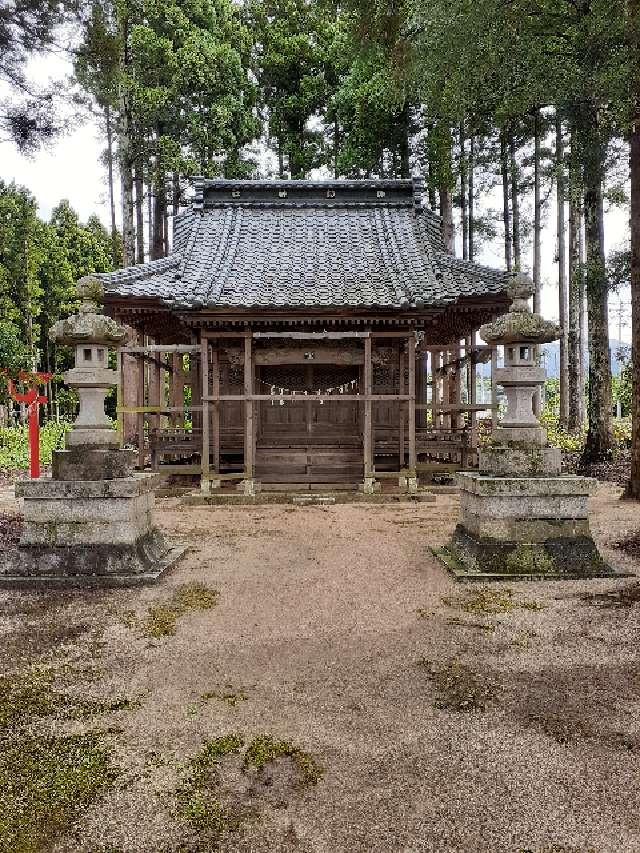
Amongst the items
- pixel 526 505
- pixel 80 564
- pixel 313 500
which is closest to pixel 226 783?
pixel 80 564

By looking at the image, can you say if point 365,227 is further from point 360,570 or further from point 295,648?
point 295,648

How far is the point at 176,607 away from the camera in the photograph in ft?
15.8

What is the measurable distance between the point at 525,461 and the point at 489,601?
1.62 meters

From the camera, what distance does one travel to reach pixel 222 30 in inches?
807

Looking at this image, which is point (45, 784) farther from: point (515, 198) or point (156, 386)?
point (515, 198)

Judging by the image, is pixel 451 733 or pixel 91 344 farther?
pixel 91 344

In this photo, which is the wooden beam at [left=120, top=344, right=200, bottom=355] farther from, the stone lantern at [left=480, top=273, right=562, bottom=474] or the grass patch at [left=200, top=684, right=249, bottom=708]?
the grass patch at [left=200, top=684, right=249, bottom=708]

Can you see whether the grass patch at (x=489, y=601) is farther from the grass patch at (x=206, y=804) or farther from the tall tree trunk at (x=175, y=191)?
the tall tree trunk at (x=175, y=191)

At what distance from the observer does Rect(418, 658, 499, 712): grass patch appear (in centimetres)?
309

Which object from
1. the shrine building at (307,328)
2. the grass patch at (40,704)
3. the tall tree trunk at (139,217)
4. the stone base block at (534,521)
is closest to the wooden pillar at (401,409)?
the shrine building at (307,328)

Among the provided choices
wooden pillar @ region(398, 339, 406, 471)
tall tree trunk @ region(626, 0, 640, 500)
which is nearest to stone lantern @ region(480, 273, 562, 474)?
tall tree trunk @ region(626, 0, 640, 500)

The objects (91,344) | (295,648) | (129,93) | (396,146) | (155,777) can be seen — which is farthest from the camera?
(396,146)

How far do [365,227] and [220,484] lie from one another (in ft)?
24.3

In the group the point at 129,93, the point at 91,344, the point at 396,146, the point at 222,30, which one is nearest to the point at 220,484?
the point at 91,344
